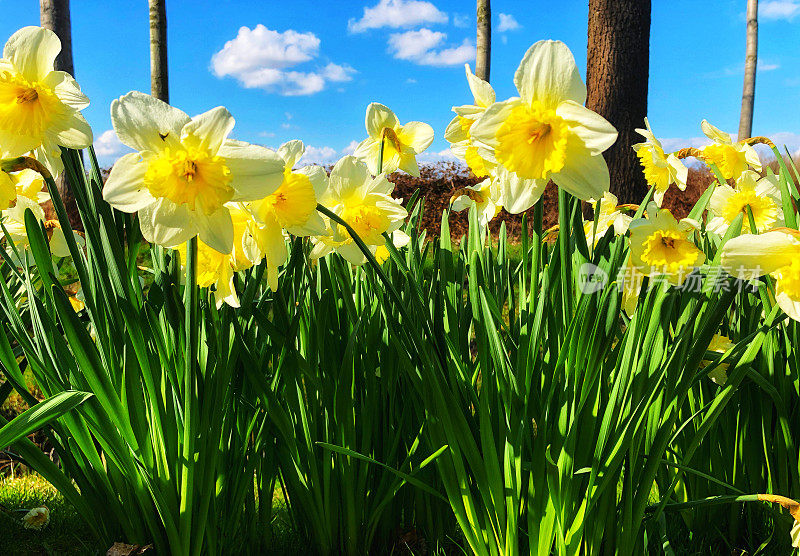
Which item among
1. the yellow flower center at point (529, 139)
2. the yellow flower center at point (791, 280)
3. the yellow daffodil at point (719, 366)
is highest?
the yellow flower center at point (529, 139)

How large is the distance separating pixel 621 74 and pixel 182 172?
4.83 metres

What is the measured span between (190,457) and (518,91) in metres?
1.04

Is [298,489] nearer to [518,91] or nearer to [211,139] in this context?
[211,139]

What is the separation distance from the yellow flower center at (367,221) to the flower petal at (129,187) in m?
0.50

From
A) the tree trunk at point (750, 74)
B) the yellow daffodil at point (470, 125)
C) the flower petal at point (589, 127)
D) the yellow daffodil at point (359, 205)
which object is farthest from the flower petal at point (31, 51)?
the tree trunk at point (750, 74)

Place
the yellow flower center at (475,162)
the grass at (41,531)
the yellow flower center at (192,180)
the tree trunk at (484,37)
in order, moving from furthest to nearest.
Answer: the tree trunk at (484,37) → the grass at (41,531) → the yellow flower center at (475,162) → the yellow flower center at (192,180)

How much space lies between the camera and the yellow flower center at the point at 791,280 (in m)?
1.10

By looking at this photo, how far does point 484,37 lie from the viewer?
8.12 m

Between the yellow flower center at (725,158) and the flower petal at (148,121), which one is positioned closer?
the flower petal at (148,121)

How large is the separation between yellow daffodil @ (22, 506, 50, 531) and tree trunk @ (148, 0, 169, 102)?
5514 mm

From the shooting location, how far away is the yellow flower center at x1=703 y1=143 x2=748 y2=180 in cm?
196

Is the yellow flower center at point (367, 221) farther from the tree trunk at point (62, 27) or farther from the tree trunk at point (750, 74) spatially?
the tree trunk at point (750, 74)

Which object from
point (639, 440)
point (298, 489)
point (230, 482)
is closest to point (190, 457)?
point (230, 482)

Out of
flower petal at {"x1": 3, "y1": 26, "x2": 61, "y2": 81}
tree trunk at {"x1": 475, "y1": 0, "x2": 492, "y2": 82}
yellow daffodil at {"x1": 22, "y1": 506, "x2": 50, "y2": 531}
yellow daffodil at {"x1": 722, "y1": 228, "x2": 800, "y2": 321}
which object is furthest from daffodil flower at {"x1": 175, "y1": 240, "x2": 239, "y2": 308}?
tree trunk at {"x1": 475, "y1": 0, "x2": 492, "y2": 82}
